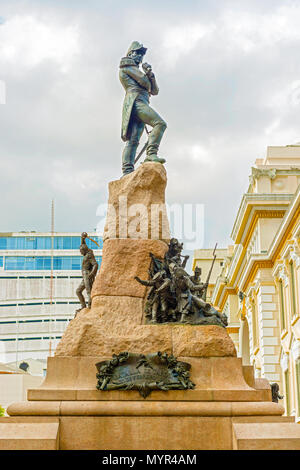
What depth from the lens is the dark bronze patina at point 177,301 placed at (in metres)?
14.1

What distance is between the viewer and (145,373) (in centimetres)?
1316

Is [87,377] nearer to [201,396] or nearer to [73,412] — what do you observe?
[73,412]

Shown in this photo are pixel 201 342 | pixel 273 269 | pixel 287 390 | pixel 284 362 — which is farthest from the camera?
pixel 273 269

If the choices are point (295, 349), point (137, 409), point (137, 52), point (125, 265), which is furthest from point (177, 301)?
point (295, 349)

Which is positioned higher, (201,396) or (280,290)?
(280,290)

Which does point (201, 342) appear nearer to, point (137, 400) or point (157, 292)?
point (157, 292)

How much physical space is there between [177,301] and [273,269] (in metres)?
22.7

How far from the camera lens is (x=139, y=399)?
42.2 feet

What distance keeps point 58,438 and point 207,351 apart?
301cm

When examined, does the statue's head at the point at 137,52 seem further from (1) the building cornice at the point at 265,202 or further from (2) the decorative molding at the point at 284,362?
(1) the building cornice at the point at 265,202

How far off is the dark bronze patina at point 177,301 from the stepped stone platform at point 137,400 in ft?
0.89

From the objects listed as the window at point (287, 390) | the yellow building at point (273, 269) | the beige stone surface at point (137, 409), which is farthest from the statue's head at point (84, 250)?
the window at point (287, 390)

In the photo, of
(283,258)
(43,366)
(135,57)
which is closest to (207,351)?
(135,57)

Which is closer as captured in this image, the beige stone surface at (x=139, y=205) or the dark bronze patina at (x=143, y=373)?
the dark bronze patina at (x=143, y=373)
